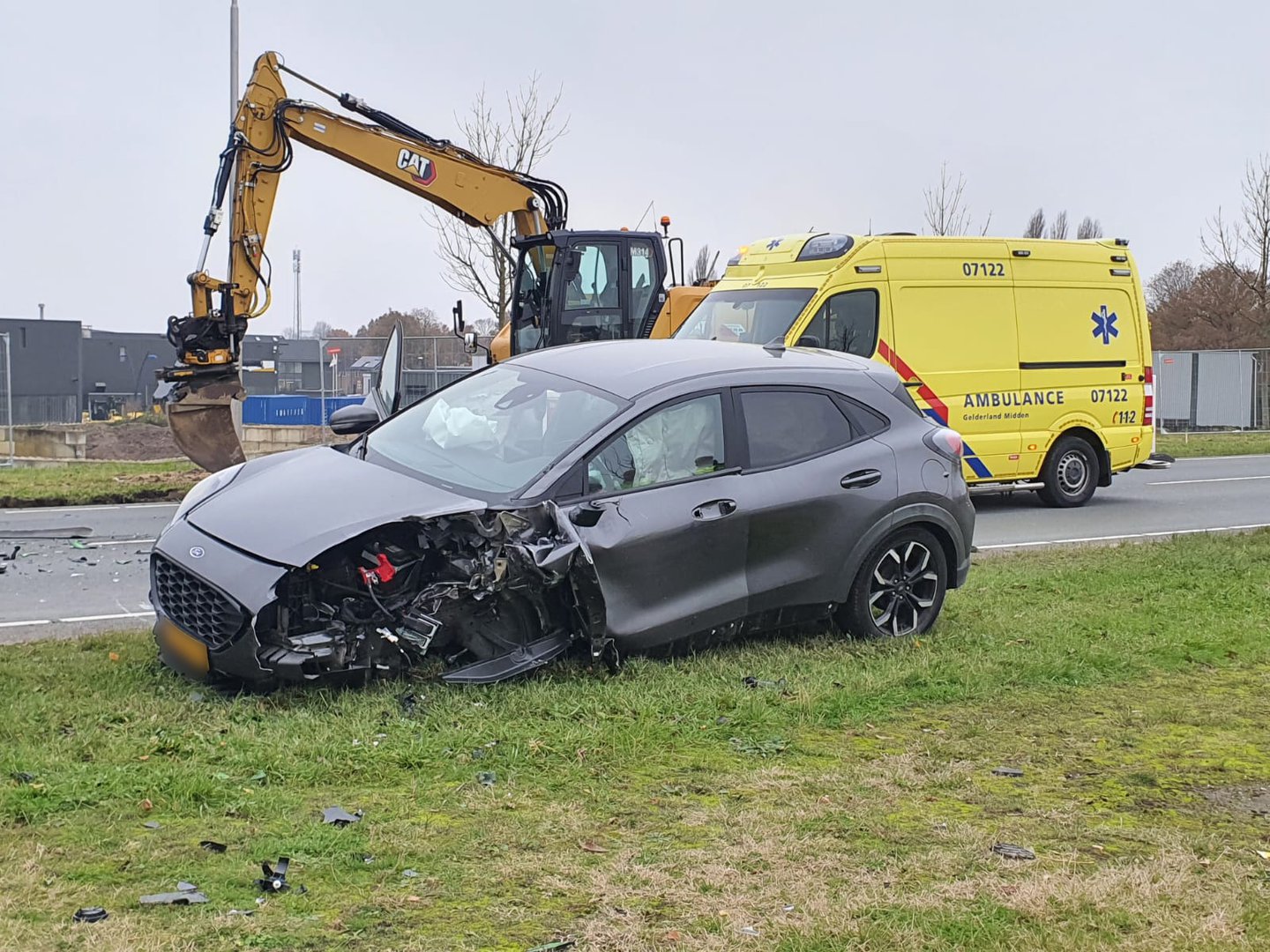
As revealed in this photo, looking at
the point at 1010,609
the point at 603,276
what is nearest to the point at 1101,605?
the point at 1010,609

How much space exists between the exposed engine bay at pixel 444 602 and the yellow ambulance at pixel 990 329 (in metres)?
7.26

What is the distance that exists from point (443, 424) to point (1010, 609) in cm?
380

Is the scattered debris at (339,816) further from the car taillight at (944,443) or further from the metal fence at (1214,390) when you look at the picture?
the metal fence at (1214,390)

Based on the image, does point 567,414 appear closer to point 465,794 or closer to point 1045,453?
point 465,794

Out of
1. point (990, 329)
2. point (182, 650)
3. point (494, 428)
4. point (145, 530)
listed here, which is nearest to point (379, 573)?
point (182, 650)

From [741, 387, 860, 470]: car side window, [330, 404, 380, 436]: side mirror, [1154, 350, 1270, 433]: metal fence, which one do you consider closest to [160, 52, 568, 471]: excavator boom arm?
[330, 404, 380, 436]: side mirror

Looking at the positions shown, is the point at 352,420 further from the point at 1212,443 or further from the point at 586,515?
the point at 1212,443

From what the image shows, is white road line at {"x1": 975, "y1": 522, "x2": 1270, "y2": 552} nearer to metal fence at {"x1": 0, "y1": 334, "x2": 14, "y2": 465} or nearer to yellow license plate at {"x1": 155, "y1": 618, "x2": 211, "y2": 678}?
yellow license plate at {"x1": 155, "y1": 618, "x2": 211, "y2": 678}

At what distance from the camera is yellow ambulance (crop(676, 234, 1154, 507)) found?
1325cm

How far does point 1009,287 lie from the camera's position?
45.7 feet

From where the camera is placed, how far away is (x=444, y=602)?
5977 millimetres

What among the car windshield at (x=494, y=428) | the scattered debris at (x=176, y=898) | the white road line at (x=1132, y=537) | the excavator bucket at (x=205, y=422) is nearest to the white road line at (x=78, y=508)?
the excavator bucket at (x=205, y=422)

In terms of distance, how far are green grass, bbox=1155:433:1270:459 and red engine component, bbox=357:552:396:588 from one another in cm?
1965

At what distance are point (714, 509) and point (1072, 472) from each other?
9414 mm
